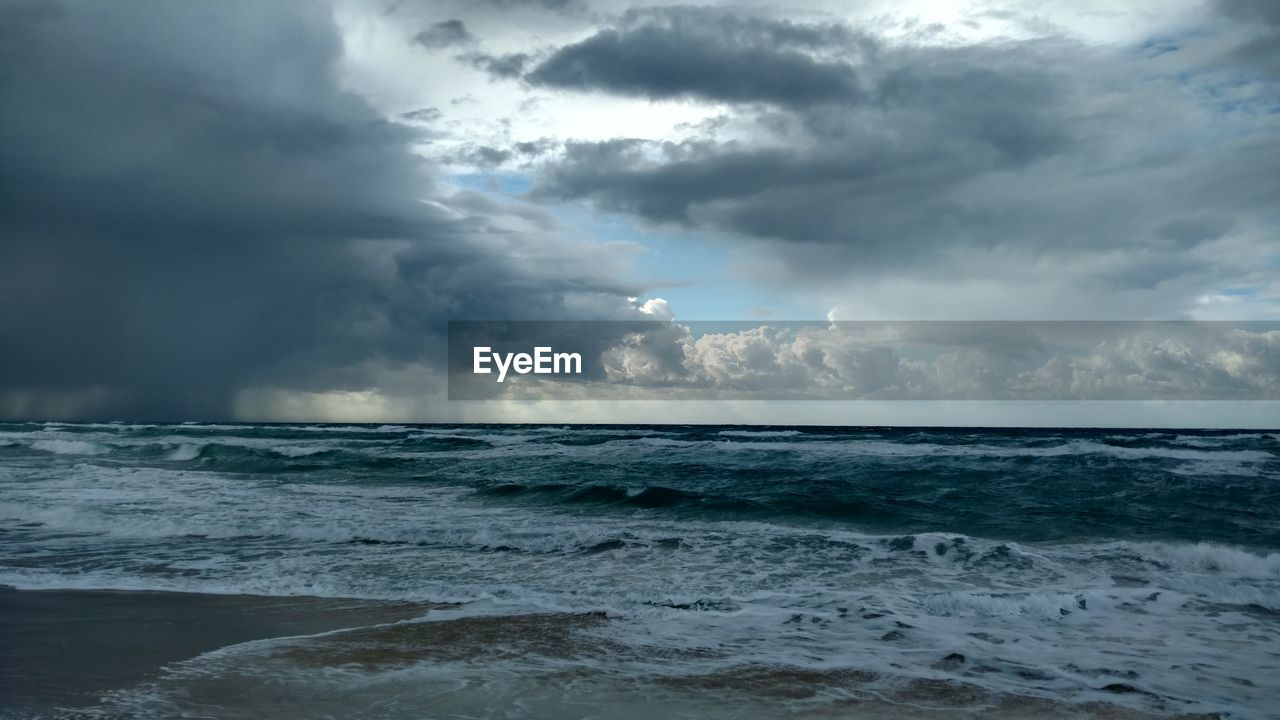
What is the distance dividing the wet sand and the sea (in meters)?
0.06

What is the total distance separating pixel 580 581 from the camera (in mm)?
9773

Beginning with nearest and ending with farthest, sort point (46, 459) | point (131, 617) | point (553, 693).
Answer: point (553, 693) → point (131, 617) → point (46, 459)

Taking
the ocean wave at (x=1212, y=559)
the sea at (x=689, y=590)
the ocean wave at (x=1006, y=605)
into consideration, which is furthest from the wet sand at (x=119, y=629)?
the ocean wave at (x=1212, y=559)

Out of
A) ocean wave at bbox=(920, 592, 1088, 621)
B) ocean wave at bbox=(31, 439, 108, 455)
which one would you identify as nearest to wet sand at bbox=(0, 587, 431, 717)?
ocean wave at bbox=(920, 592, 1088, 621)

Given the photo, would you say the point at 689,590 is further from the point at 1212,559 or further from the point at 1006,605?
the point at 1212,559

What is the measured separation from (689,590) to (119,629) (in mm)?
5626

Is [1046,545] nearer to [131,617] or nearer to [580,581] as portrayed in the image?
[580,581]

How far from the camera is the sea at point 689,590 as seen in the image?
5.52 meters

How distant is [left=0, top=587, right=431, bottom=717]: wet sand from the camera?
557 cm

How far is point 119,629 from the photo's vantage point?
23.6 ft

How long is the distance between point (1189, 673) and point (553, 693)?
16.2 ft

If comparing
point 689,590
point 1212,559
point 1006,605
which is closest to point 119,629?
point 689,590

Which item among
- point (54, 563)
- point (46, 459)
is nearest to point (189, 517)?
point (54, 563)

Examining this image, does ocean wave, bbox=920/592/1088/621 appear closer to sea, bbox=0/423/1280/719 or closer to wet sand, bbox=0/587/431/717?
sea, bbox=0/423/1280/719
